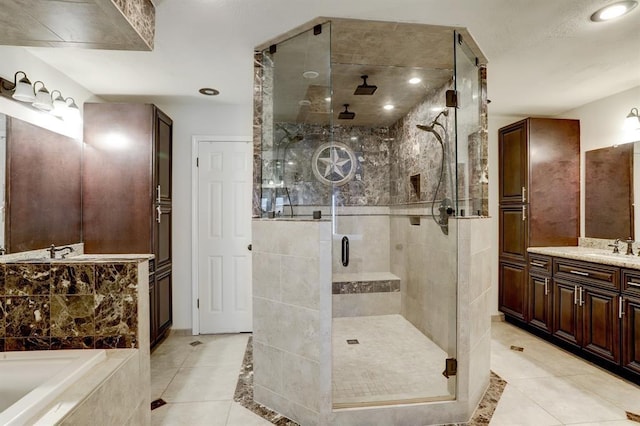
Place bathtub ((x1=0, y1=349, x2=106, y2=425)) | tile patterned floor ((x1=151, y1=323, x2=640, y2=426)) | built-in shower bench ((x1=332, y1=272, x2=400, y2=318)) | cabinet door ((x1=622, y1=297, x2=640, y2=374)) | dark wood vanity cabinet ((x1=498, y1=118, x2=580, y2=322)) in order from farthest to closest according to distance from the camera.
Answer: built-in shower bench ((x1=332, y1=272, x2=400, y2=318))
dark wood vanity cabinet ((x1=498, y1=118, x2=580, y2=322))
cabinet door ((x1=622, y1=297, x2=640, y2=374))
tile patterned floor ((x1=151, y1=323, x2=640, y2=426))
bathtub ((x1=0, y1=349, x2=106, y2=425))

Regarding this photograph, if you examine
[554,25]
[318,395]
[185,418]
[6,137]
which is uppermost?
[554,25]

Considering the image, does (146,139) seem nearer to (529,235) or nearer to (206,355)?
(206,355)

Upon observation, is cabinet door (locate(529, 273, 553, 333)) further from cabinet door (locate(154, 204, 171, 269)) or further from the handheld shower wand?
cabinet door (locate(154, 204, 171, 269))

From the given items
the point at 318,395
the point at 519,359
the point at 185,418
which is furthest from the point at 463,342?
the point at 185,418

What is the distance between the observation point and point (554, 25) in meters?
2.18

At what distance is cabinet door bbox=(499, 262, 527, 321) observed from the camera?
3803mm

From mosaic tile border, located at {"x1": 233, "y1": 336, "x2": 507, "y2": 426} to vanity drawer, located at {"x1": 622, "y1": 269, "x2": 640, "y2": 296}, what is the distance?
1215 millimetres

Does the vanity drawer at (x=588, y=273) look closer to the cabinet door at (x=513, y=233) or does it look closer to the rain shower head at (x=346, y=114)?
the cabinet door at (x=513, y=233)

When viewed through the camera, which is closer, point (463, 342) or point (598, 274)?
point (463, 342)

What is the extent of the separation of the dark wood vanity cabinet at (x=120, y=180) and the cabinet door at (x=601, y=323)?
3968mm

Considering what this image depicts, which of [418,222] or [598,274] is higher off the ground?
[418,222]

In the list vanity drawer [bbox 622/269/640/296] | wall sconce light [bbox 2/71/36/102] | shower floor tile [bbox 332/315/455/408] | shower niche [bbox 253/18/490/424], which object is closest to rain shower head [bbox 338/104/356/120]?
shower niche [bbox 253/18/490/424]

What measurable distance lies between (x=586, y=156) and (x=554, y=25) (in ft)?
7.04

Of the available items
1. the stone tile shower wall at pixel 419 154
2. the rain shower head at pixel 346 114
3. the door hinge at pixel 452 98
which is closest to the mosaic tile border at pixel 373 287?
the stone tile shower wall at pixel 419 154
